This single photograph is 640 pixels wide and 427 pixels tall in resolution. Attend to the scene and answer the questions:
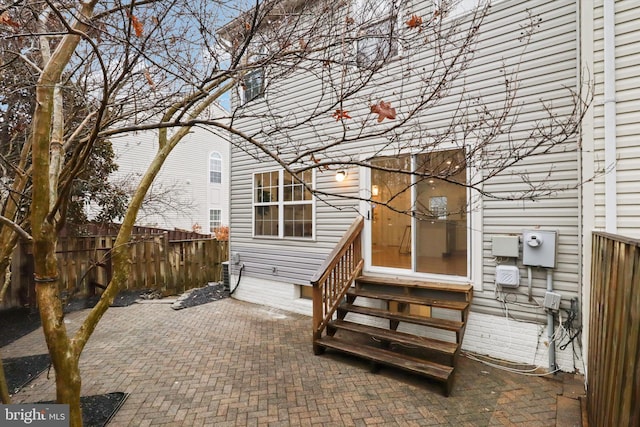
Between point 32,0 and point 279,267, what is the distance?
5268 mm

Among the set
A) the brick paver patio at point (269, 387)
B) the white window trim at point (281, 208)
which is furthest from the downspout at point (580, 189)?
the white window trim at point (281, 208)

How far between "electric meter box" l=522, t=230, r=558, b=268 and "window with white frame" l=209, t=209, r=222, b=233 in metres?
14.3

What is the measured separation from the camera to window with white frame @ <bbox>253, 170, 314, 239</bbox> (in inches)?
252

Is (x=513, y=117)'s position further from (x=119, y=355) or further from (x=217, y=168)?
(x=217, y=168)

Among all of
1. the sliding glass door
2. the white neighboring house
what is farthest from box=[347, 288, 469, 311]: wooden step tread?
the white neighboring house

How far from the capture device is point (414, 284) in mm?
4605

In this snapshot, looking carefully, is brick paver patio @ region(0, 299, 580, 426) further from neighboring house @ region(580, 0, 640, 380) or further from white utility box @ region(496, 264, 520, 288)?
neighboring house @ region(580, 0, 640, 380)

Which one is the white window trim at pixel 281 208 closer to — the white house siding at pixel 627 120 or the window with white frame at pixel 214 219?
the white house siding at pixel 627 120

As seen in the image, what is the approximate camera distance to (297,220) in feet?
21.5

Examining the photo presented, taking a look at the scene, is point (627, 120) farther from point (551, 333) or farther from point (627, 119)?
point (551, 333)

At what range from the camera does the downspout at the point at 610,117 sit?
3.13 meters

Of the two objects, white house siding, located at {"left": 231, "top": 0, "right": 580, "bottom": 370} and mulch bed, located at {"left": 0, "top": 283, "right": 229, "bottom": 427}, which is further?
white house siding, located at {"left": 231, "top": 0, "right": 580, "bottom": 370}

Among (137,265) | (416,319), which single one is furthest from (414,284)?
(137,265)

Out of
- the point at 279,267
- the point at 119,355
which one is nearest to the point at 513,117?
the point at 279,267
